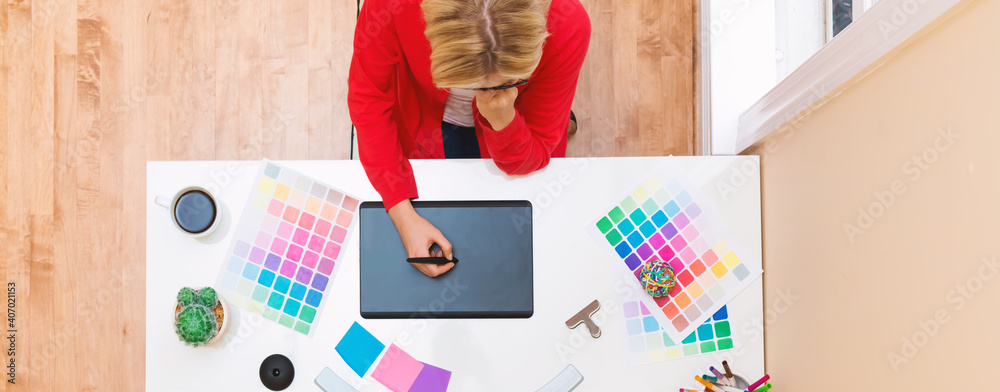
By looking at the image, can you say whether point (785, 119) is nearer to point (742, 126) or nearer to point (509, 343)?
point (742, 126)

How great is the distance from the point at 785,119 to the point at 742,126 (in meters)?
0.21

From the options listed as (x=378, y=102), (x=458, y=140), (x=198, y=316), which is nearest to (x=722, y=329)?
(x=458, y=140)

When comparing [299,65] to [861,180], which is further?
[299,65]

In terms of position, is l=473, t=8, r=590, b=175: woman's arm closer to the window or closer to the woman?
the woman

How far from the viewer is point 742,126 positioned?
1.23 metres

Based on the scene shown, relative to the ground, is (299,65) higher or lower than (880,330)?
higher

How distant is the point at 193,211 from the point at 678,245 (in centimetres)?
94

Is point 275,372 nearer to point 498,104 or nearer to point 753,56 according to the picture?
point 498,104

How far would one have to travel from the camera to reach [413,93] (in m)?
1.13

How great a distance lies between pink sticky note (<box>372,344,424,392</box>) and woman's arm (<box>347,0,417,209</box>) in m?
0.30

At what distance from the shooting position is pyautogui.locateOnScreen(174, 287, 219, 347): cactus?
3.44 feet

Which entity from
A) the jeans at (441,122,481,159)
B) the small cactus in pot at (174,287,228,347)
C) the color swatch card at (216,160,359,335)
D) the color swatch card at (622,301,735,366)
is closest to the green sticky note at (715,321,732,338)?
the color swatch card at (622,301,735,366)

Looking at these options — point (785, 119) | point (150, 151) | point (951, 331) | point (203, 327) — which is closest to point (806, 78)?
point (785, 119)

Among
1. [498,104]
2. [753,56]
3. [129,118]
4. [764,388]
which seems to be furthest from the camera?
[129,118]
